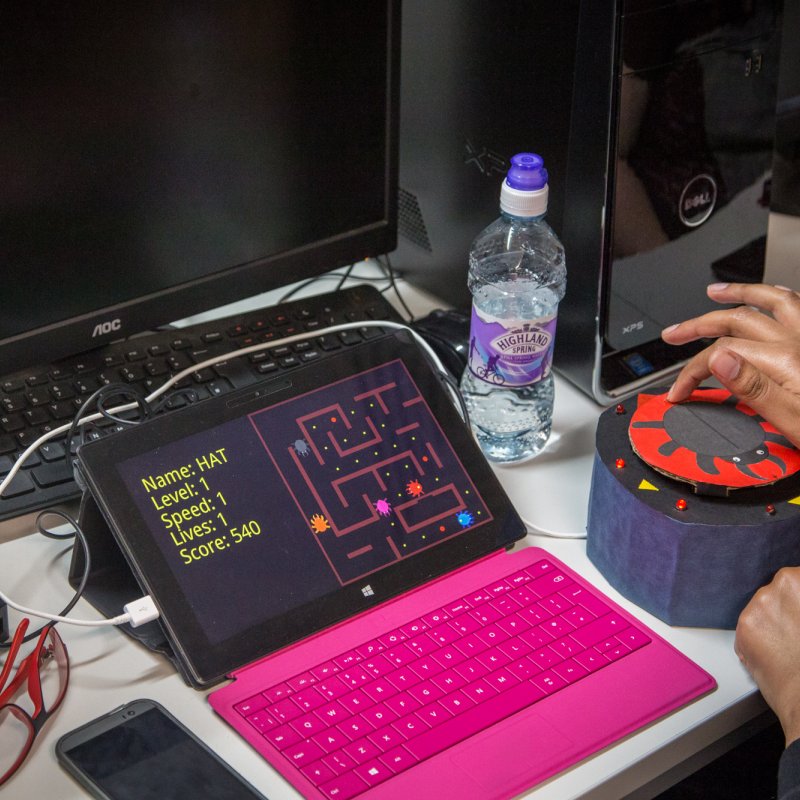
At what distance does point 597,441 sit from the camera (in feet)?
→ 3.08

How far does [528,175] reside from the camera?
97 centimetres

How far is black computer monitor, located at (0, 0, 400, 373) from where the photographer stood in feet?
2.95

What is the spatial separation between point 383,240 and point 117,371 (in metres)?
0.29

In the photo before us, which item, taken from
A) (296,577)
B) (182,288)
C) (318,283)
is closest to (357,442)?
(296,577)

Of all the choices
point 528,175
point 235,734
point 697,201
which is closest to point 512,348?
point 528,175

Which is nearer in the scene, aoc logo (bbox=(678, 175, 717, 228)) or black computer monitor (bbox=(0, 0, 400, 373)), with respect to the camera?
black computer monitor (bbox=(0, 0, 400, 373))

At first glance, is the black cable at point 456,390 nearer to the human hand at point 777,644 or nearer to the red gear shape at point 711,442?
the red gear shape at point 711,442

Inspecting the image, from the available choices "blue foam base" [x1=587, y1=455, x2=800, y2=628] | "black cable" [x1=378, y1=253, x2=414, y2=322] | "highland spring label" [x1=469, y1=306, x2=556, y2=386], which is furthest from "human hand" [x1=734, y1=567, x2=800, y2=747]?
"black cable" [x1=378, y1=253, x2=414, y2=322]

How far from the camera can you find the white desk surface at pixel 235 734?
780mm

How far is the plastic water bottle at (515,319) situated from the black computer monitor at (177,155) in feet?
0.41

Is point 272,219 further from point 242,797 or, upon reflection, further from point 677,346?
point 242,797

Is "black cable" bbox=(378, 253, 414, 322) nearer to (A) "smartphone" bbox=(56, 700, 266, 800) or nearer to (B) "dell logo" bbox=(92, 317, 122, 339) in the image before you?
(B) "dell logo" bbox=(92, 317, 122, 339)

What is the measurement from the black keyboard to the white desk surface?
0.19 ft

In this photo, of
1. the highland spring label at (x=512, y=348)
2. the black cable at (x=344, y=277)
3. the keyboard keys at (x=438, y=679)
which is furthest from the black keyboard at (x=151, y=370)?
the keyboard keys at (x=438, y=679)
